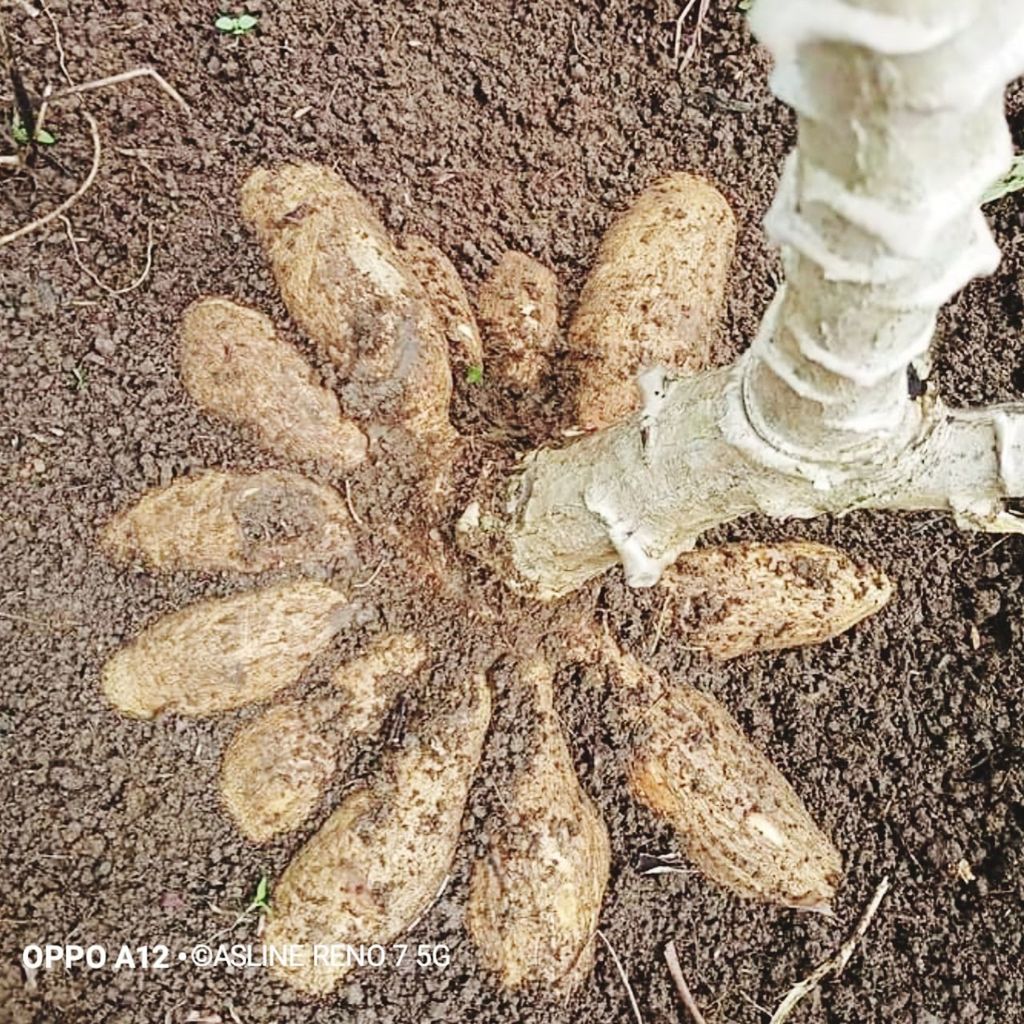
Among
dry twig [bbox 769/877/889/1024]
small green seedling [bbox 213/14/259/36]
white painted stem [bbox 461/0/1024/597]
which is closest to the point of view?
white painted stem [bbox 461/0/1024/597]

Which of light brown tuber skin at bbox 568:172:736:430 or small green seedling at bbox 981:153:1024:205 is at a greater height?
small green seedling at bbox 981:153:1024:205

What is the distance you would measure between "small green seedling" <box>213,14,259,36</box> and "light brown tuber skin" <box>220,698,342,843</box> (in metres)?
0.80

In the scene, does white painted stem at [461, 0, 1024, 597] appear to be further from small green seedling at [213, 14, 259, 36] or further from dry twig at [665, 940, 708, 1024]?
small green seedling at [213, 14, 259, 36]

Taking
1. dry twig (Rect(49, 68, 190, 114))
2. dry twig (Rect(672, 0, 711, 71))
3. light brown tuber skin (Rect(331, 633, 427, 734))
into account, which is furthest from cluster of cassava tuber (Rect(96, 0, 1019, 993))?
dry twig (Rect(672, 0, 711, 71))

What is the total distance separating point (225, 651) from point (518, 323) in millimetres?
486

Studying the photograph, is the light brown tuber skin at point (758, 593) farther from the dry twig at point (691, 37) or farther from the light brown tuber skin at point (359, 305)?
the dry twig at point (691, 37)

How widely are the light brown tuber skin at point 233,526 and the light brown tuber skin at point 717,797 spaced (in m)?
0.33

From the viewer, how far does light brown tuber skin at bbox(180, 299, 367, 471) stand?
1331 millimetres

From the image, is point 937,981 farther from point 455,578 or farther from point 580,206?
point 580,206

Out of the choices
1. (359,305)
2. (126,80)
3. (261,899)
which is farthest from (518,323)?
(261,899)

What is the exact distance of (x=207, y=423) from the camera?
1356 mm

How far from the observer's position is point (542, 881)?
126 cm

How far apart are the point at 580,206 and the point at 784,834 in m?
0.76

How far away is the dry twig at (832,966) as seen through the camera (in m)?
1.34
